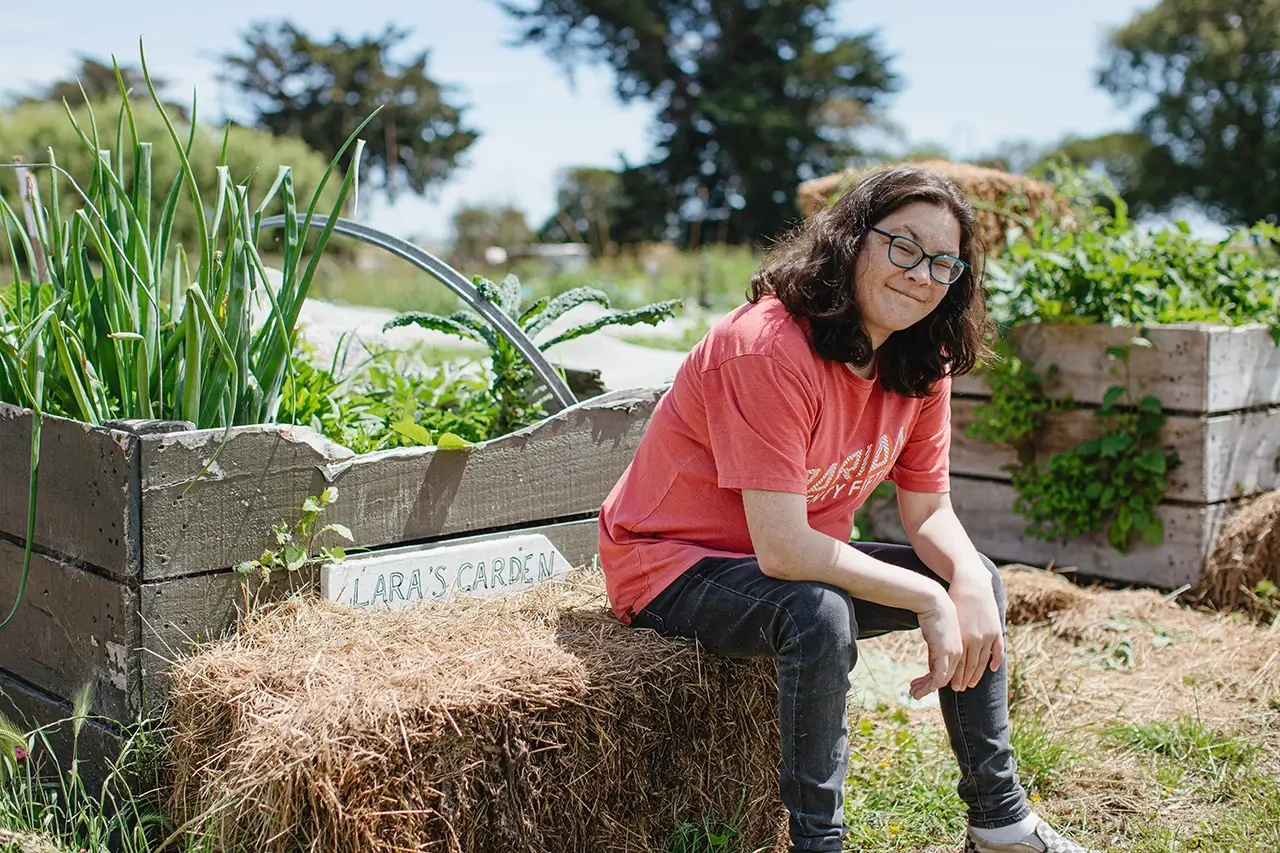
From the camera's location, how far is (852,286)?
6.39ft

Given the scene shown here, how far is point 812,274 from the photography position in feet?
6.36

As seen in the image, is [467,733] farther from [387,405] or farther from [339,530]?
[387,405]

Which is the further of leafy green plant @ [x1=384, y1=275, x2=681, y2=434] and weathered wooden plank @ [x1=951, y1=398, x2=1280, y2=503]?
weathered wooden plank @ [x1=951, y1=398, x2=1280, y2=503]

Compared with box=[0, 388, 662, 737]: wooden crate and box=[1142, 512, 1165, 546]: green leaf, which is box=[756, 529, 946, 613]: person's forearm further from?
box=[1142, 512, 1165, 546]: green leaf

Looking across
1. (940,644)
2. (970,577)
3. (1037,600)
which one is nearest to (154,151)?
(1037,600)

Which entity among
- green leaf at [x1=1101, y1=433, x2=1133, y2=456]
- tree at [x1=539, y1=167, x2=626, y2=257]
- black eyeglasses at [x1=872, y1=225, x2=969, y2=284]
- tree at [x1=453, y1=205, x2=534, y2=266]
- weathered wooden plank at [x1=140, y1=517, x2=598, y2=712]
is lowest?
weathered wooden plank at [x1=140, y1=517, x2=598, y2=712]

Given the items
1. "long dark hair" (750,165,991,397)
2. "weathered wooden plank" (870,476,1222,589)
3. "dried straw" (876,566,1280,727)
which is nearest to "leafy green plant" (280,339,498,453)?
"long dark hair" (750,165,991,397)

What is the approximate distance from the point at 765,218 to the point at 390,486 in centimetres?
2899

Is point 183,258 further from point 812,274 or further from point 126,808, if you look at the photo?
point 812,274

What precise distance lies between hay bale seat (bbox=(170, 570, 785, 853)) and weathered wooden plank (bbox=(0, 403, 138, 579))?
0.24 m

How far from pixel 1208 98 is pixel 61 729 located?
3220 centimetres

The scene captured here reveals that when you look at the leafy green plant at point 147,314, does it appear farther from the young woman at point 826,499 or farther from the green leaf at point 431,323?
the young woman at point 826,499

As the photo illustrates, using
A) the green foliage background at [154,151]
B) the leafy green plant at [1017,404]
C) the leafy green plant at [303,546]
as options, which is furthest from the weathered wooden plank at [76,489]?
the green foliage background at [154,151]

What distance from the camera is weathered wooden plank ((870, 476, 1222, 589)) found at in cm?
355
